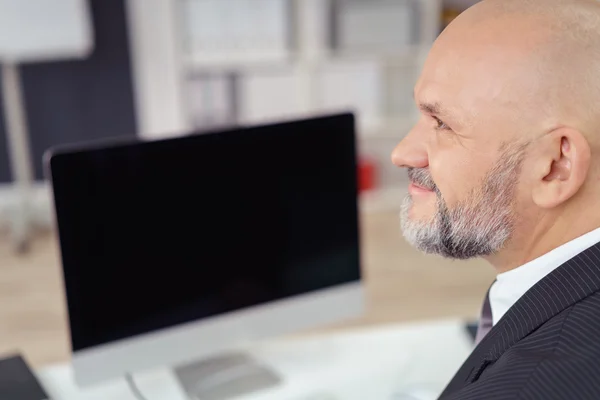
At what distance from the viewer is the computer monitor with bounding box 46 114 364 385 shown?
1.27 m

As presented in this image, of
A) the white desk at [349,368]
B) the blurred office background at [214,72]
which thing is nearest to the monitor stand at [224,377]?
the white desk at [349,368]

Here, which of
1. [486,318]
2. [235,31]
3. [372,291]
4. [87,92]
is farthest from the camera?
[87,92]

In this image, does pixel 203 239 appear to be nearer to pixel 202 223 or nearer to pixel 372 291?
pixel 202 223

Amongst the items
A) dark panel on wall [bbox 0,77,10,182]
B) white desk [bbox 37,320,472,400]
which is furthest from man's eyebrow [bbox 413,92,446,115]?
dark panel on wall [bbox 0,77,10,182]

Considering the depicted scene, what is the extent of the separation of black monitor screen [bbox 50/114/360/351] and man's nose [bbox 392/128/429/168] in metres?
0.30

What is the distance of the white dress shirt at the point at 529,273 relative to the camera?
1025mm

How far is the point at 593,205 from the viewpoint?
1020 millimetres

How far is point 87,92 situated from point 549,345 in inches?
141

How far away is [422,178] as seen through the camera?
1.15m

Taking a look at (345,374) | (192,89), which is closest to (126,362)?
(345,374)

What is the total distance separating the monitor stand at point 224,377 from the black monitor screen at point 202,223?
139 millimetres

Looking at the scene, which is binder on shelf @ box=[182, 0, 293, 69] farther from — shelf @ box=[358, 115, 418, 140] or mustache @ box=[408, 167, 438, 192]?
mustache @ box=[408, 167, 438, 192]

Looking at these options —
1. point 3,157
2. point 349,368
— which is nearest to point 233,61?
point 3,157

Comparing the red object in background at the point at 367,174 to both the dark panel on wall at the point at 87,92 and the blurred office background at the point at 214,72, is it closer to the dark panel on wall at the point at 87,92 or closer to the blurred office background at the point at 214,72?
the blurred office background at the point at 214,72
